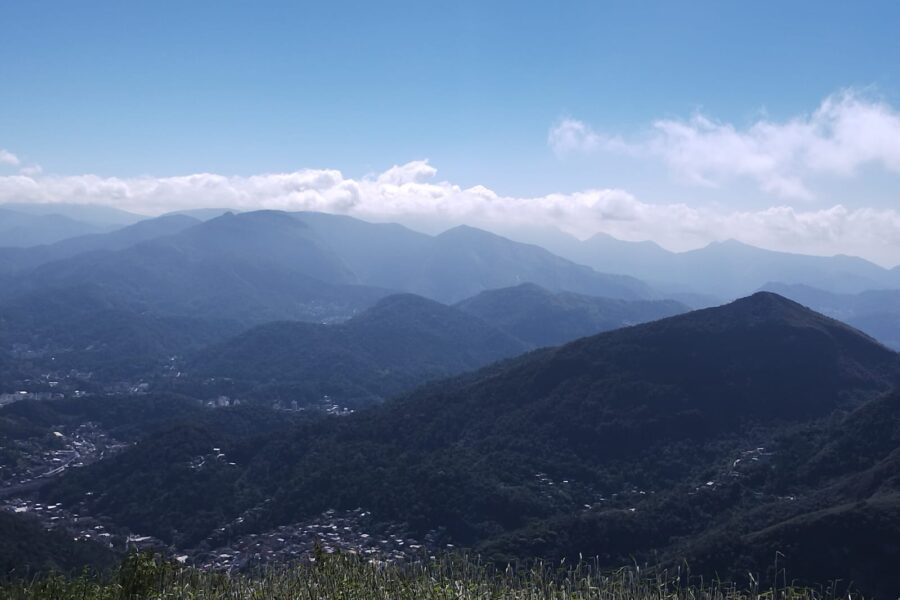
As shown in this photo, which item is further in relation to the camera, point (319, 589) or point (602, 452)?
Result: point (602, 452)

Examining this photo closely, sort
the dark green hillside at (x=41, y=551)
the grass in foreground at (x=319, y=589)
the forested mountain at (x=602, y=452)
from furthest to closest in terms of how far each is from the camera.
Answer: the forested mountain at (x=602, y=452)
the dark green hillside at (x=41, y=551)
the grass in foreground at (x=319, y=589)

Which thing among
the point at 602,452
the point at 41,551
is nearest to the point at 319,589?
the point at 41,551

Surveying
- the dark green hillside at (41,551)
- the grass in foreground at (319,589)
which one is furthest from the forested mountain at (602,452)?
the grass in foreground at (319,589)

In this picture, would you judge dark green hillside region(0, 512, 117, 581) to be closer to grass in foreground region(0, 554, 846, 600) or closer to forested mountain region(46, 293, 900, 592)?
forested mountain region(46, 293, 900, 592)

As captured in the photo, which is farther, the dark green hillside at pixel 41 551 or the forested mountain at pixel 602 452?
the forested mountain at pixel 602 452

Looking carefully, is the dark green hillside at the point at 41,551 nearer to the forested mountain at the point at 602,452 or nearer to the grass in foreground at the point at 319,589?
the forested mountain at the point at 602,452

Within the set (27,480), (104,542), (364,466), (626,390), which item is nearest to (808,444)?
(626,390)

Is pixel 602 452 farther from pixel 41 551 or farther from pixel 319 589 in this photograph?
pixel 319 589

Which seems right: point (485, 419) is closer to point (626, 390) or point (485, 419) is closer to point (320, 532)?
point (626, 390)

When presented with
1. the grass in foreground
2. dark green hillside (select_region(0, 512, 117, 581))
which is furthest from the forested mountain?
the grass in foreground
